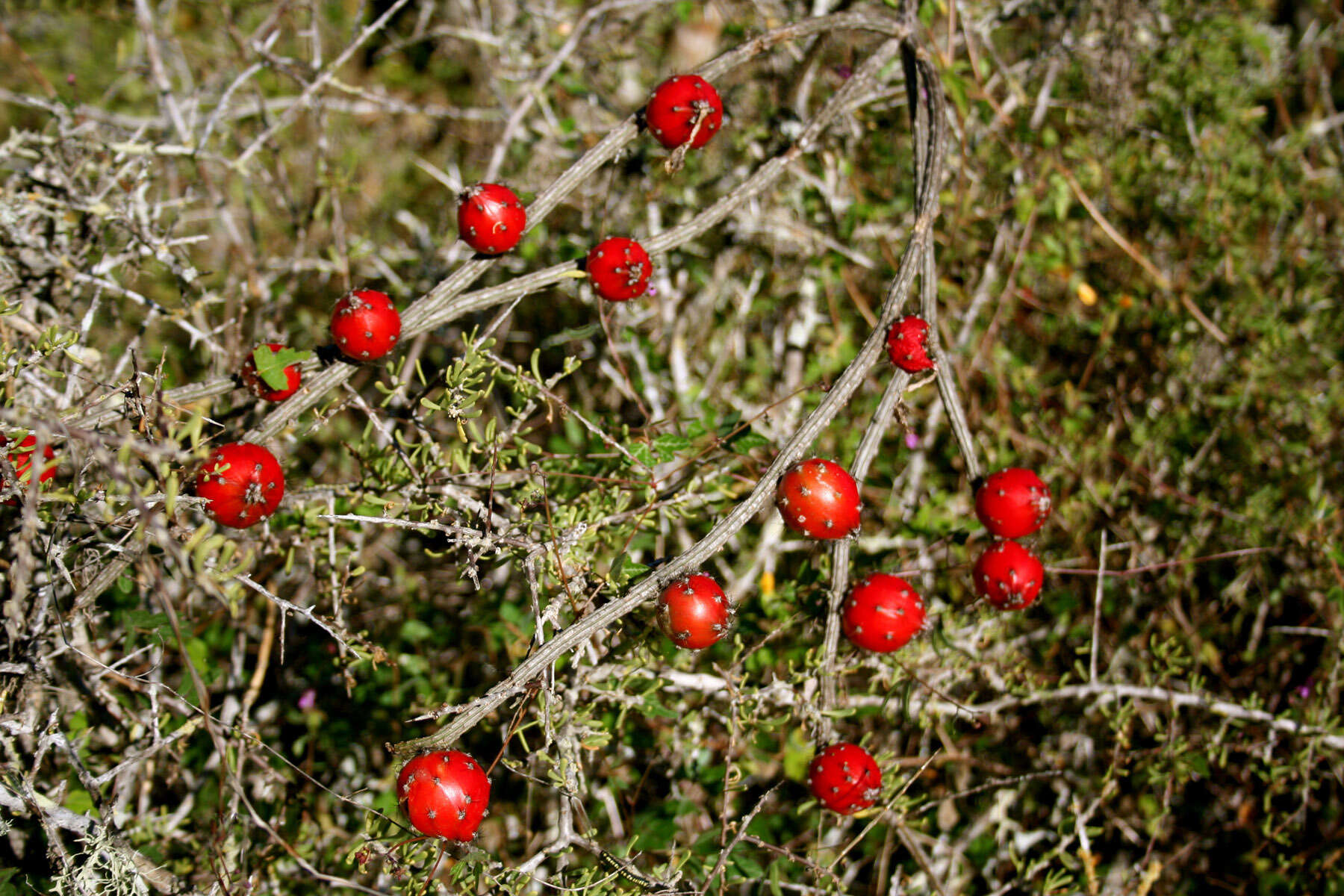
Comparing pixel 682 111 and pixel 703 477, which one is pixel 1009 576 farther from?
pixel 682 111

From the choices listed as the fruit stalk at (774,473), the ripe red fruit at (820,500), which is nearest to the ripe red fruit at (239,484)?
the fruit stalk at (774,473)

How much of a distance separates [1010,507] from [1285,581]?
1325mm

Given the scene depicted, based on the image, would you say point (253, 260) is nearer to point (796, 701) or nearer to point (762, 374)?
point (762, 374)

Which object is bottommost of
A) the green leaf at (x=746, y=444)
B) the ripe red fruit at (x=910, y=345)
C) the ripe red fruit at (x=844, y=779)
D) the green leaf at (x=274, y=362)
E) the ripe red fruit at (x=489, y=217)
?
→ the ripe red fruit at (x=844, y=779)

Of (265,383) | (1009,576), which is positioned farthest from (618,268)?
(1009,576)

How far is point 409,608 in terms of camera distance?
2.43 meters

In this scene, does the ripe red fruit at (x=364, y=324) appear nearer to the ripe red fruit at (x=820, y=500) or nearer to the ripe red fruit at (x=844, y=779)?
Answer: the ripe red fruit at (x=820, y=500)

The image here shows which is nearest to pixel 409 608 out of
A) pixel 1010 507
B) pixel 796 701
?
pixel 796 701

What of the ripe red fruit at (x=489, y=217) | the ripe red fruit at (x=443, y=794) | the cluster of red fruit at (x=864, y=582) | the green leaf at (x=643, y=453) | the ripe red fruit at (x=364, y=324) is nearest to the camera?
the ripe red fruit at (x=443, y=794)

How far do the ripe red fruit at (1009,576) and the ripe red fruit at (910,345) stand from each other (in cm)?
43

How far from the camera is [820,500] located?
1.55m

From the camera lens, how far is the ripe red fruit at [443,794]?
4.44 feet

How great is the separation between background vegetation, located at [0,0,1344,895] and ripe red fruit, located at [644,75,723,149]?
0.12 metres

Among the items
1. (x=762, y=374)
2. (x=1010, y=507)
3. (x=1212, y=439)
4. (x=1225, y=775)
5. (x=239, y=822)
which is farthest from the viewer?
(x=762, y=374)
